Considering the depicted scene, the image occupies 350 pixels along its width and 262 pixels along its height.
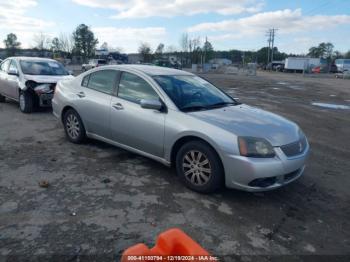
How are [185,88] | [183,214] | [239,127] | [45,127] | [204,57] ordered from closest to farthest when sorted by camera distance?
[183,214], [239,127], [185,88], [45,127], [204,57]

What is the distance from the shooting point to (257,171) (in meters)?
3.64

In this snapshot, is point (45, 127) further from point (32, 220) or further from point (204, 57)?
point (204, 57)

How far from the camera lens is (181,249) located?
165 cm

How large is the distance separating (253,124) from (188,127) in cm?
84

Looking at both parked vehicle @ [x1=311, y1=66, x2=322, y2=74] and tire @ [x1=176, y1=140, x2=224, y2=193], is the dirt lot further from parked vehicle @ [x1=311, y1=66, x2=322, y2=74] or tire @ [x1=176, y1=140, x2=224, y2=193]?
parked vehicle @ [x1=311, y1=66, x2=322, y2=74]

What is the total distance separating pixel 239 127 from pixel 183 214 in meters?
1.26

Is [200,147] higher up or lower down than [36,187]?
higher up

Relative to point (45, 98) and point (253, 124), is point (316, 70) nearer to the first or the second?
point (45, 98)

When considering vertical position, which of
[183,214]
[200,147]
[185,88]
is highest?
[185,88]

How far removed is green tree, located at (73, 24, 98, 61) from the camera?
85500 millimetres

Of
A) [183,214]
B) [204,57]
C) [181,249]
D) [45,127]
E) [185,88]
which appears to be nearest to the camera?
[181,249]

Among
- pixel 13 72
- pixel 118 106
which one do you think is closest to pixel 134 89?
pixel 118 106

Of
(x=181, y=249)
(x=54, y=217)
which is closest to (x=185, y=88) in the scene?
(x=54, y=217)

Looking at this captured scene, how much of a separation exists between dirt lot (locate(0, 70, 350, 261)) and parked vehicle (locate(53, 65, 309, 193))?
0.32 m
